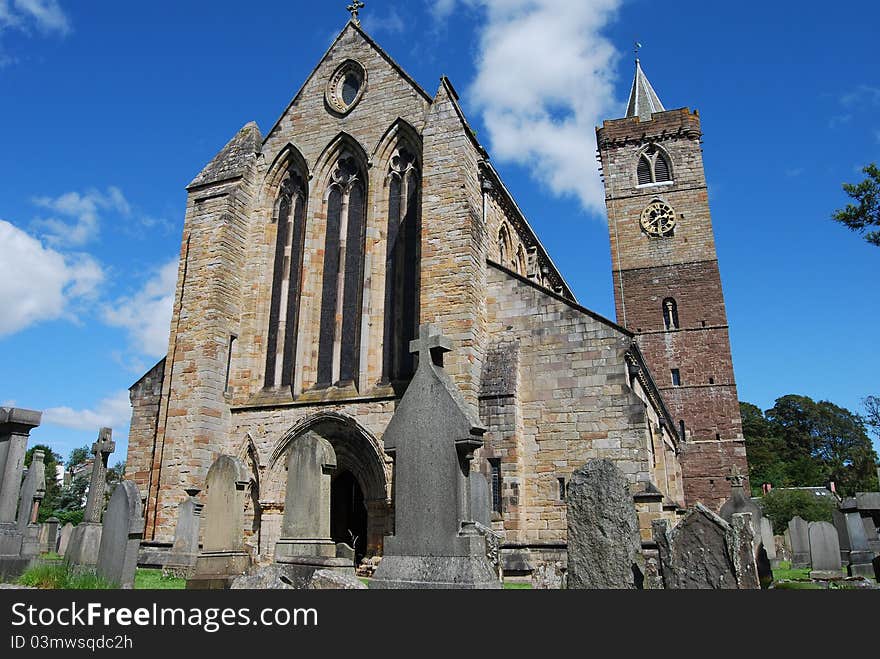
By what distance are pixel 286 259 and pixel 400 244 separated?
330cm

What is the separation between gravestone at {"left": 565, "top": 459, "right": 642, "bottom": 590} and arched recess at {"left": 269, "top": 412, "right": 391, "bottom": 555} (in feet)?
24.2

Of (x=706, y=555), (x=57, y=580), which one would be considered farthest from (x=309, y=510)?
(x=706, y=555)

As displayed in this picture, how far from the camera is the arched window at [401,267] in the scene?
1485cm

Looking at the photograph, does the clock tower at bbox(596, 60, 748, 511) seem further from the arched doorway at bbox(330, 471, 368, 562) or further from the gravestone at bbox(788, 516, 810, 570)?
the arched doorway at bbox(330, 471, 368, 562)

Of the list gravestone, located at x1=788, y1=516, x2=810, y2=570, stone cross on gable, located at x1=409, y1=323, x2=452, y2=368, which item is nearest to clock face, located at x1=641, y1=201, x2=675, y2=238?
gravestone, located at x1=788, y1=516, x2=810, y2=570

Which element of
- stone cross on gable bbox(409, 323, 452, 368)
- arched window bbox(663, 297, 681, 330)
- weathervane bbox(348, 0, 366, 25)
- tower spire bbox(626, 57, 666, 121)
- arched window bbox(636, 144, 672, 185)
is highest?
tower spire bbox(626, 57, 666, 121)

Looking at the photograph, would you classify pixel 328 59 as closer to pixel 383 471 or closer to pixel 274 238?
pixel 274 238

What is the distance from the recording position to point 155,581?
1144 centimetres

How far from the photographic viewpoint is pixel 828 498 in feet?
121

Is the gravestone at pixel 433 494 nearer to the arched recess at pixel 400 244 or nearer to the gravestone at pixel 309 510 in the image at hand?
the gravestone at pixel 309 510

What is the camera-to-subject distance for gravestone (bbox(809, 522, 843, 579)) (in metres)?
13.9

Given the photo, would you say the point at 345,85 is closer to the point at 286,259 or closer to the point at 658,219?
the point at 286,259

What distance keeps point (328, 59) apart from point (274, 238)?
5293 mm

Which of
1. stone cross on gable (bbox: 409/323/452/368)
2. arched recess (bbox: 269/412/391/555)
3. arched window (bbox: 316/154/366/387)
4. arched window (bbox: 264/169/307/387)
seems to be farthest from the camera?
arched window (bbox: 264/169/307/387)
